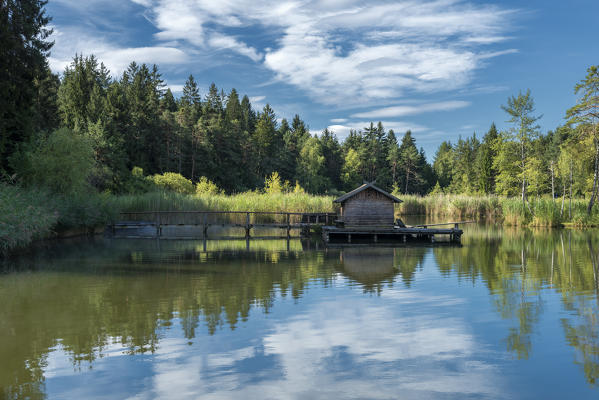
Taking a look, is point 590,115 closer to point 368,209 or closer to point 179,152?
point 368,209

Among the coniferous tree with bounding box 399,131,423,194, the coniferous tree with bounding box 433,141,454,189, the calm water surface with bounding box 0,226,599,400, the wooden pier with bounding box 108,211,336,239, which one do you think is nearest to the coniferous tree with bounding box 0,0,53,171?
the wooden pier with bounding box 108,211,336,239

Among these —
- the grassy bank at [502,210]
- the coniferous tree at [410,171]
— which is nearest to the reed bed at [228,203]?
the grassy bank at [502,210]

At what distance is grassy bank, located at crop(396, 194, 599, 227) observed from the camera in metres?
37.5

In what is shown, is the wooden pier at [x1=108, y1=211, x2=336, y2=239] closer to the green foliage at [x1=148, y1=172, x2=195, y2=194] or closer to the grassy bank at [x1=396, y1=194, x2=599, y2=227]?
the green foliage at [x1=148, y1=172, x2=195, y2=194]

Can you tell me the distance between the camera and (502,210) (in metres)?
44.6

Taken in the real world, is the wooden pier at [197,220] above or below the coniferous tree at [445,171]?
below

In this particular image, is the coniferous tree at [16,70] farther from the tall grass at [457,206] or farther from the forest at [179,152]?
the tall grass at [457,206]

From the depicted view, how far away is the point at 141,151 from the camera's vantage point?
64812 mm

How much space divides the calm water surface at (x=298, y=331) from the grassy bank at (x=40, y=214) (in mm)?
2052

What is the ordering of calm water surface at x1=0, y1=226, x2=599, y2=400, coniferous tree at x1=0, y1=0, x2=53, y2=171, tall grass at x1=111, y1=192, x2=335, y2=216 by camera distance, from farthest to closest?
tall grass at x1=111, y1=192, x2=335, y2=216, coniferous tree at x1=0, y1=0, x2=53, y2=171, calm water surface at x1=0, y1=226, x2=599, y2=400

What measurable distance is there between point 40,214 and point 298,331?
18180 mm

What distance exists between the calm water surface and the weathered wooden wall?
11.8 metres

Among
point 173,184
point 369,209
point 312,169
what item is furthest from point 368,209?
point 312,169

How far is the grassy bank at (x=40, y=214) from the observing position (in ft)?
61.2
